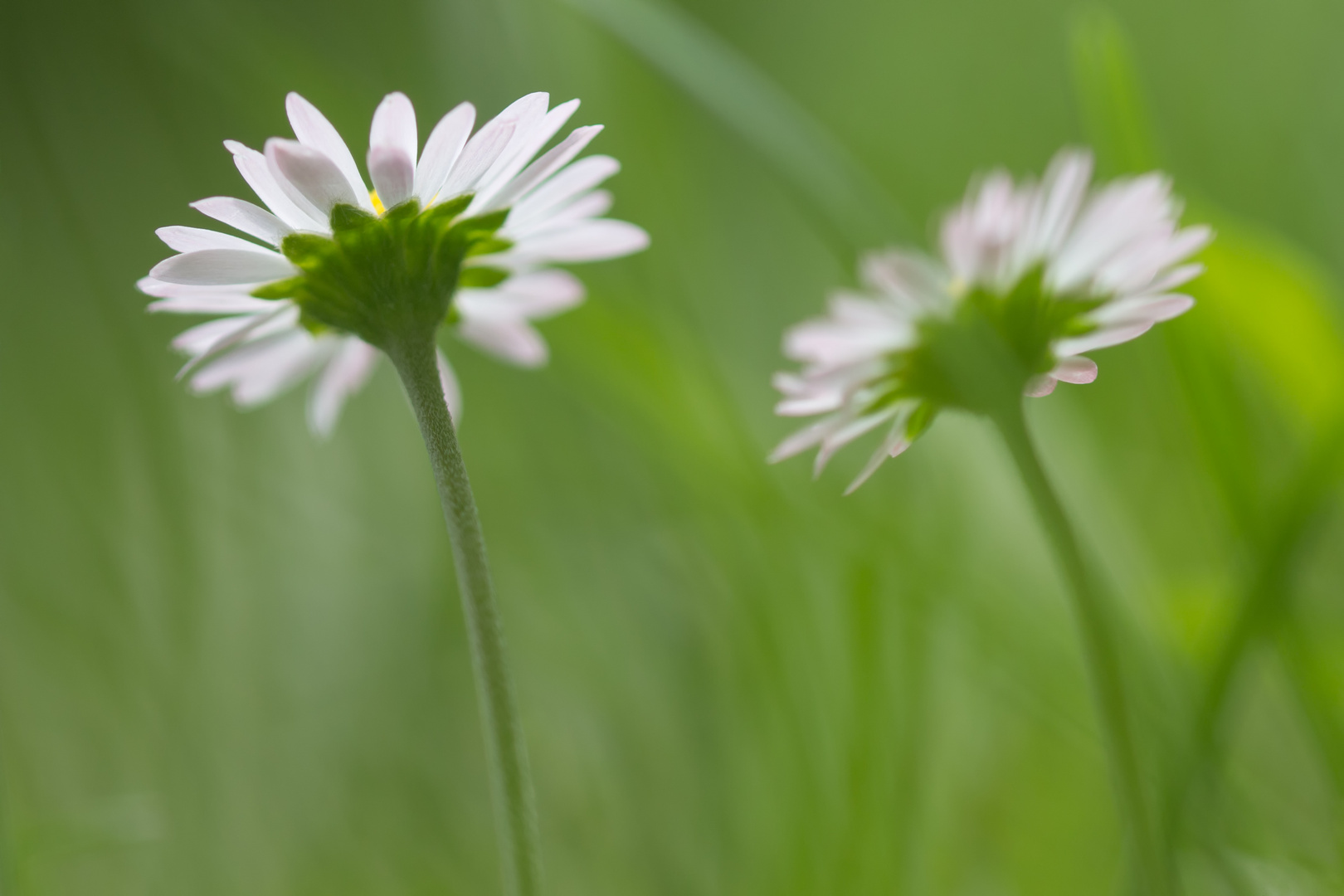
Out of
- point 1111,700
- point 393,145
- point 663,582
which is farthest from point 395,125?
point 663,582

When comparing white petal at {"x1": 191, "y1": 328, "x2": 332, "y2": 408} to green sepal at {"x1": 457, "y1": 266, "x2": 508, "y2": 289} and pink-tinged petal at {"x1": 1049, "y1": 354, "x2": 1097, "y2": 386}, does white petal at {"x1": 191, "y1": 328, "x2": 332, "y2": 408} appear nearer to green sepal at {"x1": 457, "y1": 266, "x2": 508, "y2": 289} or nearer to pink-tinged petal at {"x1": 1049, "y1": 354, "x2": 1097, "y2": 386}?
green sepal at {"x1": 457, "y1": 266, "x2": 508, "y2": 289}

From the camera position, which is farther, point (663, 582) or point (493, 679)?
point (663, 582)

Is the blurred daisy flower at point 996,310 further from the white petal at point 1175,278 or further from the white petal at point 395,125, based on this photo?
the white petal at point 395,125

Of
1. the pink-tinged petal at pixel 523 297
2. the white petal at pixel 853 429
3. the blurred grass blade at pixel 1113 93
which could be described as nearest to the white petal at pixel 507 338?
the pink-tinged petal at pixel 523 297

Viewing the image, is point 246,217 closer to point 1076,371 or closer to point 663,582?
point 1076,371

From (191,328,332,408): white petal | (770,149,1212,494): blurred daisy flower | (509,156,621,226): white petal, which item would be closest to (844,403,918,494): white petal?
(770,149,1212,494): blurred daisy flower

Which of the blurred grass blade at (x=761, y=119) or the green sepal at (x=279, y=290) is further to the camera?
the blurred grass blade at (x=761, y=119)
